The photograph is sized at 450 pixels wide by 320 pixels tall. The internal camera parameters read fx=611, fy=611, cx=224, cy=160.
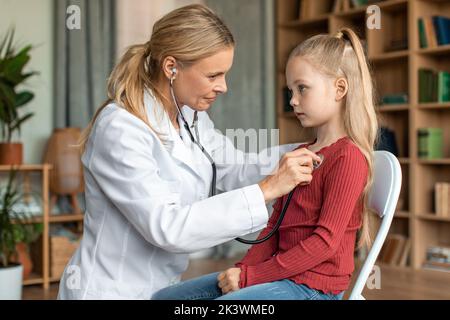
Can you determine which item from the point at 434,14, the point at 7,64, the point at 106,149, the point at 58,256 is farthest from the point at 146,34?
the point at 106,149

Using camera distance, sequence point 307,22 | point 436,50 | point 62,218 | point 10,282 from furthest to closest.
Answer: point 307,22, point 436,50, point 62,218, point 10,282

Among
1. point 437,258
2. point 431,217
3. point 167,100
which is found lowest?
point 437,258

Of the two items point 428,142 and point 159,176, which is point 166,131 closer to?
point 159,176

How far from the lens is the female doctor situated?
118 cm

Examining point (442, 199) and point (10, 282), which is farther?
point (442, 199)

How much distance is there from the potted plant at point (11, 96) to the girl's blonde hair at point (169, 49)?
2.12m

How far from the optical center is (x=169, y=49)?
134 centimetres

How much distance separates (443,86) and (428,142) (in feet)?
1.22

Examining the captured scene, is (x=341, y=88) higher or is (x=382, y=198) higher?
(x=341, y=88)

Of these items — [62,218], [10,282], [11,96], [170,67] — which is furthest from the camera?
[62,218]

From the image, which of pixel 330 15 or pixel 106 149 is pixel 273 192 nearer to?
pixel 106 149

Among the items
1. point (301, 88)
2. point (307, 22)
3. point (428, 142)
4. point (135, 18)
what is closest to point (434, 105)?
point (428, 142)

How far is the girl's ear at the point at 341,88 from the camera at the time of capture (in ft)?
4.47

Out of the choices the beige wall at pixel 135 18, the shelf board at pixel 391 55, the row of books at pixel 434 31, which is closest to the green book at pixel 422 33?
the row of books at pixel 434 31
